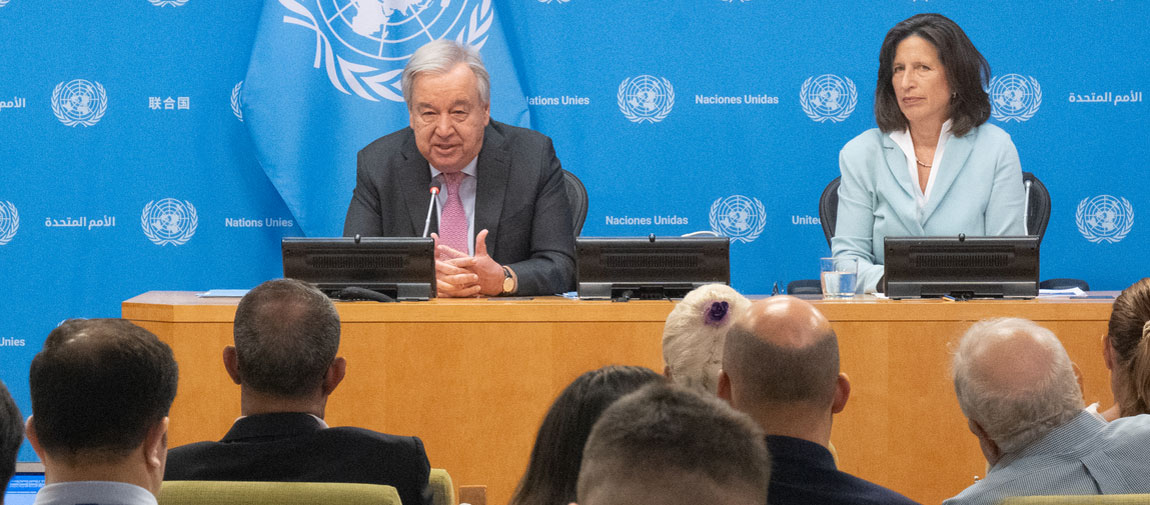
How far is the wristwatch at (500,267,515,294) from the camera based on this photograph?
347 cm

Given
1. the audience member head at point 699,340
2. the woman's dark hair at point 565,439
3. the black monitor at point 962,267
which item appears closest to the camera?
the woman's dark hair at point 565,439

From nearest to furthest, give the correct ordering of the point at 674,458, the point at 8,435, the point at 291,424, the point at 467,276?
the point at 674,458 → the point at 8,435 → the point at 291,424 → the point at 467,276

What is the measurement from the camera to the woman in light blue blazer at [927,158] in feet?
13.1

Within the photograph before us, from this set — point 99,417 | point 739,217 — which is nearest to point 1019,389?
point 99,417

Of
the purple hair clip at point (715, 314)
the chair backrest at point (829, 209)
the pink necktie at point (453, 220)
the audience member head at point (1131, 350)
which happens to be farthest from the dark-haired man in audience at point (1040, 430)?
the chair backrest at point (829, 209)

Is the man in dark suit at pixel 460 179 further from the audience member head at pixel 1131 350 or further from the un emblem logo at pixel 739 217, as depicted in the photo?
the audience member head at pixel 1131 350

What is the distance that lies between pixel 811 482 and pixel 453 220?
2.51 metres

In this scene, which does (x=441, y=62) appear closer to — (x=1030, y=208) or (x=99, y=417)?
(x=1030, y=208)

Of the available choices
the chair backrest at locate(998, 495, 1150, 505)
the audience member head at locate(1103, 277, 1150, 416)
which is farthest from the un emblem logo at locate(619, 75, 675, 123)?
the chair backrest at locate(998, 495, 1150, 505)

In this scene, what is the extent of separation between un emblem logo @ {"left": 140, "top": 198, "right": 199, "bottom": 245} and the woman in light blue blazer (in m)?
3.10

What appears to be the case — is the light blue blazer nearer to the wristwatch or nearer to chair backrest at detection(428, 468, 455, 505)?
the wristwatch

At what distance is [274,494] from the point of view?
1.54 m

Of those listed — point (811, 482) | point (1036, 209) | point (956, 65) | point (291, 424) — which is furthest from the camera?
point (1036, 209)

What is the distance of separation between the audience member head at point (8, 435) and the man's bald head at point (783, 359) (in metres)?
1.04
